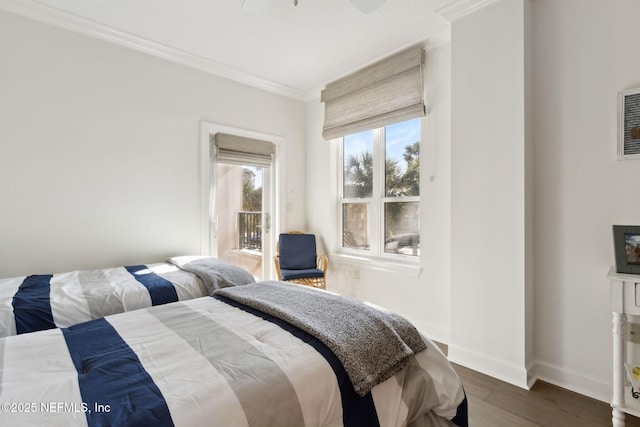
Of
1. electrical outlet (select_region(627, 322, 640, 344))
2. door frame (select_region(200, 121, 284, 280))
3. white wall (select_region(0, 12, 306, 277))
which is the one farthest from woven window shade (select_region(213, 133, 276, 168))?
electrical outlet (select_region(627, 322, 640, 344))

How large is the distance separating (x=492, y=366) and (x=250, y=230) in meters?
2.81

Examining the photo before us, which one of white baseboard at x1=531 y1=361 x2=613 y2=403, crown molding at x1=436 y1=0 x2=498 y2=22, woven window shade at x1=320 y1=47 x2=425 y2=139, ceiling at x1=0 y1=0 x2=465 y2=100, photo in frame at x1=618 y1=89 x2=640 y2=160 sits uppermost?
ceiling at x1=0 y1=0 x2=465 y2=100

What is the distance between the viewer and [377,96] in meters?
3.24

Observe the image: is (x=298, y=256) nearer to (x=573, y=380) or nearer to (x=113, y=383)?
(x=573, y=380)

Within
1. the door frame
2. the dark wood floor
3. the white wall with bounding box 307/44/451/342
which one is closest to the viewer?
the dark wood floor

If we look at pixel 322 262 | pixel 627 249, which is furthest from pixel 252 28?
pixel 627 249

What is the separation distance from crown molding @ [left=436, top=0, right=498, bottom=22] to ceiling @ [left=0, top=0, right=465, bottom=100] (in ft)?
0.08

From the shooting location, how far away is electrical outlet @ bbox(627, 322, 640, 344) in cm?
187

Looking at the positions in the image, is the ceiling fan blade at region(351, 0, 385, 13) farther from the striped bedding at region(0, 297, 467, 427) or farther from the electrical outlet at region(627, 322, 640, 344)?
the electrical outlet at region(627, 322, 640, 344)

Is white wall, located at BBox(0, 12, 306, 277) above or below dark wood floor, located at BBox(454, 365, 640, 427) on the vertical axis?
above

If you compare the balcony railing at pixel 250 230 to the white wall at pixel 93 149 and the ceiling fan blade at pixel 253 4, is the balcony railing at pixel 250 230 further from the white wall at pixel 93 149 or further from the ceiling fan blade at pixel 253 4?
the ceiling fan blade at pixel 253 4

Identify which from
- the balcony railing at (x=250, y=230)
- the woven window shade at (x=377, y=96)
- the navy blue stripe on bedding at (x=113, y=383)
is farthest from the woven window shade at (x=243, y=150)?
the navy blue stripe on bedding at (x=113, y=383)

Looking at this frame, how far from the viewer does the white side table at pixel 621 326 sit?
5.25ft

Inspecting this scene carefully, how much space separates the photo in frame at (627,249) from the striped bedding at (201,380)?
1.17 metres
